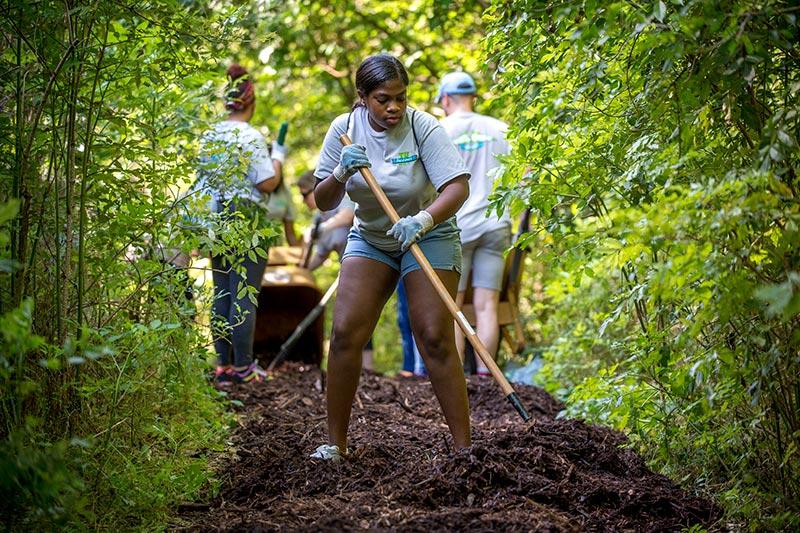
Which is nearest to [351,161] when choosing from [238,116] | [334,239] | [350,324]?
[350,324]

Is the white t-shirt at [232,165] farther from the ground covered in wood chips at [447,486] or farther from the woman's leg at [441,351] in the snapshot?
the ground covered in wood chips at [447,486]

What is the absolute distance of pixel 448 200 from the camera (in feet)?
14.9

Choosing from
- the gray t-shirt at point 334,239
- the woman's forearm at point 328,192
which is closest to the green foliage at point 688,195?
the woman's forearm at point 328,192

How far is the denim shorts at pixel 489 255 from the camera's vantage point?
7.57m

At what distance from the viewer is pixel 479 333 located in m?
7.58

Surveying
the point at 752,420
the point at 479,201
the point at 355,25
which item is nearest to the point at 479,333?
the point at 479,201

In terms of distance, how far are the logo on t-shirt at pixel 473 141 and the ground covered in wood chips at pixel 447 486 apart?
8.74ft

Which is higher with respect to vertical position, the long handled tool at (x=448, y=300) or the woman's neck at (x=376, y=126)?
the woman's neck at (x=376, y=126)

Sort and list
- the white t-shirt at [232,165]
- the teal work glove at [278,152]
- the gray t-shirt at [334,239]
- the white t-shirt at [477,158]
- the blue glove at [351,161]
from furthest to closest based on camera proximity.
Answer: the gray t-shirt at [334,239]
the teal work glove at [278,152]
the white t-shirt at [477,158]
the white t-shirt at [232,165]
the blue glove at [351,161]

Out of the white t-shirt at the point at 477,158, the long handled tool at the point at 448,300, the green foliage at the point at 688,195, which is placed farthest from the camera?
the white t-shirt at the point at 477,158

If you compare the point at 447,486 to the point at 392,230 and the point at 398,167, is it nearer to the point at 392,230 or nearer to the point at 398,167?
the point at 392,230

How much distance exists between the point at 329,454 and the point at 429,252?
3.41 ft

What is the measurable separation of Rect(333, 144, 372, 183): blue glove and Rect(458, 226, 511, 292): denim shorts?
309cm

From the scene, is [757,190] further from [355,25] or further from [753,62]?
[355,25]
